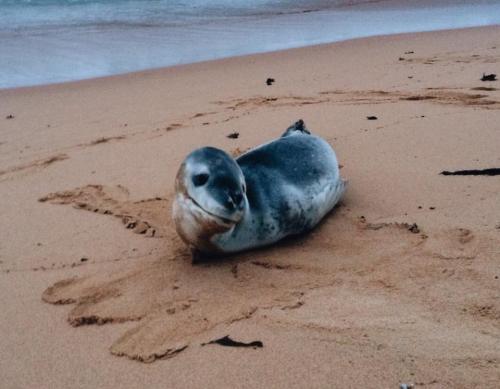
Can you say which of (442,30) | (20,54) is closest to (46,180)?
(20,54)

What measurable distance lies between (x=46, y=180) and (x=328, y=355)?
8.77ft

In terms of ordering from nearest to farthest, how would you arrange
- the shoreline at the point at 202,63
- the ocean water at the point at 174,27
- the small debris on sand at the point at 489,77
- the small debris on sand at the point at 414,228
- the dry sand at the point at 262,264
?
the dry sand at the point at 262,264, the small debris on sand at the point at 414,228, the small debris on sand at the point at 489,77, the shoreline at the point at 202,63, the ocean water at the point at 174,27

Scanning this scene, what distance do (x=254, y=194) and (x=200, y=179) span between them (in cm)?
43

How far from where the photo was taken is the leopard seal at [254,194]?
8.00 feet

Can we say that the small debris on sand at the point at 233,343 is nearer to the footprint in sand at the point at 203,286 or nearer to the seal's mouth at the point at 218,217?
the footprint in sand at the point at 203,286

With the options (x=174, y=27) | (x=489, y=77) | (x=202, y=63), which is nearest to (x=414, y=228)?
(x=489, y=77)

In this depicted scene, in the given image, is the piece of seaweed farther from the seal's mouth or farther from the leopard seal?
the seal's mouth

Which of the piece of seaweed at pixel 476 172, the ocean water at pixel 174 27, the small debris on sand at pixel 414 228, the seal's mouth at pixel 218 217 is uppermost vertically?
the ocean water at pixel 174 27

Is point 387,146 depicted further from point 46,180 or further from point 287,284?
point 46,180

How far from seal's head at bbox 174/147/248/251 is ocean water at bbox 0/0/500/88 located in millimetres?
5685

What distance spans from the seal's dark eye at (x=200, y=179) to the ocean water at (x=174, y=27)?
576 cm

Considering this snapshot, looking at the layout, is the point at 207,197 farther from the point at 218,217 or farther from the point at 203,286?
A: the point at 203,286

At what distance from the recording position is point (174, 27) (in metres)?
11.8

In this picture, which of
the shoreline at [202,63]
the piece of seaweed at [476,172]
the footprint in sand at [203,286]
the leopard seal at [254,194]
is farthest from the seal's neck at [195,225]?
the shoreline at [202,63]
